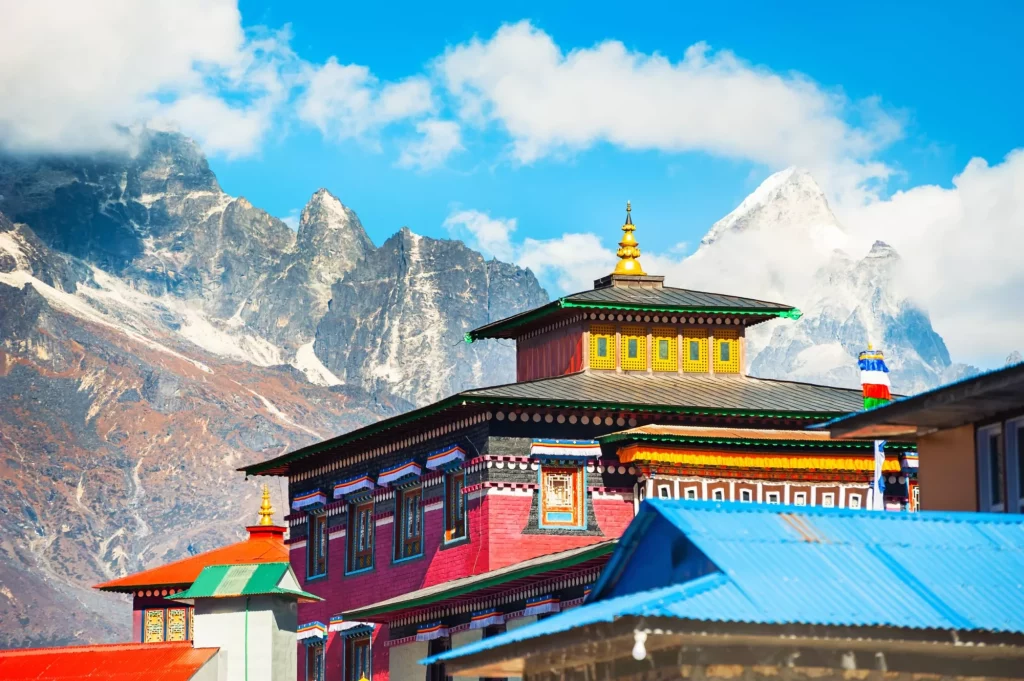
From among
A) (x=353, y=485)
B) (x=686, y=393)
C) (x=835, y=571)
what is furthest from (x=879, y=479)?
(x=835, y=571)

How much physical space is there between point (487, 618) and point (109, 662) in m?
8.70

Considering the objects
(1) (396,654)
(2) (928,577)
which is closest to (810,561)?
(2) (928,577)

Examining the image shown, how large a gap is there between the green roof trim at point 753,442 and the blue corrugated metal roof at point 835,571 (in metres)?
28.3

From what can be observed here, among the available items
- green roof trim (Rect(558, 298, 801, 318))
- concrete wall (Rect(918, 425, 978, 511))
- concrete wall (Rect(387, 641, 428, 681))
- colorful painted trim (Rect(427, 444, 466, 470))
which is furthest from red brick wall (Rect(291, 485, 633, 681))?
concrete wall (Rect(918, 425, 978, 511))

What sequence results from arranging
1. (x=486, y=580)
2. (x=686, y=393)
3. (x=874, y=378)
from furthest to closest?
(x=686, y=393) < (x=486, y=580) < (x=874, y=378)

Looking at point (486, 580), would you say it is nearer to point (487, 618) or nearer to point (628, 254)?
point (487, 618)

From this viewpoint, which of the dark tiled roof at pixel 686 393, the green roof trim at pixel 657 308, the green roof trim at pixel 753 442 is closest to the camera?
the green roof trim at pixel 753 442

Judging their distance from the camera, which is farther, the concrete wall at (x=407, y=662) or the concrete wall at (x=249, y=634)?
the concrete wall at (x=407, y=662)

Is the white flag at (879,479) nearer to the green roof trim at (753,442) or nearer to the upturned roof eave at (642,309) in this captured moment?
the green roof trim at (753,442)

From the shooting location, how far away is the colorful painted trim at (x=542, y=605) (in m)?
41.5

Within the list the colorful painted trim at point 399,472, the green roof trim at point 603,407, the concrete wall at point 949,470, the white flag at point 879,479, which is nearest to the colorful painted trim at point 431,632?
the colorful painted trim at point 399,472

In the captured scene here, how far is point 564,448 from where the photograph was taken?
156 feet

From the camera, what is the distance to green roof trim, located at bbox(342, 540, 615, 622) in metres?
39.1

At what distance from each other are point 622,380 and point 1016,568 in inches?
1359
